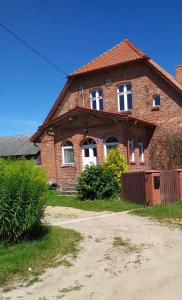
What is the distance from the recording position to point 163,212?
1462cm

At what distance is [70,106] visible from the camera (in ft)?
91.9

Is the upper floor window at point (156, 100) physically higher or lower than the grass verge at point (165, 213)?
higher

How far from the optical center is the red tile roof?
25.6 m

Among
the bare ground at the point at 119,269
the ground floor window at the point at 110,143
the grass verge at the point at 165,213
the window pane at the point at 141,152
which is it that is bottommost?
the bare ground at the point at 119,269

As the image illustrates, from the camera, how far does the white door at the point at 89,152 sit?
77.2 ft

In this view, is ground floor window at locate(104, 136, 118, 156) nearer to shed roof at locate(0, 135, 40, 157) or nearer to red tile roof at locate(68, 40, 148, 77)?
red tile roof at locate(68, 40, 148, 77)

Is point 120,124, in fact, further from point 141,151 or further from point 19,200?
point 19,200

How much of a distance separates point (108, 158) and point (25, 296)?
48.0 ft

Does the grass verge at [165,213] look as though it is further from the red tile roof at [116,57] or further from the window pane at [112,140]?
the red tile roof at [116,57]

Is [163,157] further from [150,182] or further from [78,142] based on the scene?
[150,182]

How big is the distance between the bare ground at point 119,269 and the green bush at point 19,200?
4.27ft

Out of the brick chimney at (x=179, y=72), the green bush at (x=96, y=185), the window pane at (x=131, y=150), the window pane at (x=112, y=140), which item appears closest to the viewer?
the green bush at (x=96, y=185)

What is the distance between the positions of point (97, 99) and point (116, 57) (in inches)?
114

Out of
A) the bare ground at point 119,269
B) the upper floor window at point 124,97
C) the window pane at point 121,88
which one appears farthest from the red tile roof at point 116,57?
the bare ground at point 119,269
